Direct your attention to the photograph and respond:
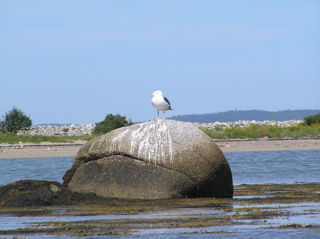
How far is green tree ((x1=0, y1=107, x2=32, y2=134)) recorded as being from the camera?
2119 inches

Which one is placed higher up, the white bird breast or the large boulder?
the white bird breast

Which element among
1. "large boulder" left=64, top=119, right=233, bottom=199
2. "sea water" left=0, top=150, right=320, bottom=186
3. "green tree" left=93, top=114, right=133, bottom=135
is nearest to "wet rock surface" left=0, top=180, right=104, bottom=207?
"large boulder" left=64, top=119, right=233, bottom=199

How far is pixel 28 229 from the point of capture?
1134cm

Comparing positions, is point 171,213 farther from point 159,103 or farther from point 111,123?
point 111,123

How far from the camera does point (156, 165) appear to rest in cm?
1556

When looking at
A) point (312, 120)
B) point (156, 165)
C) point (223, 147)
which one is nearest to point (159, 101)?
point (156, 165)

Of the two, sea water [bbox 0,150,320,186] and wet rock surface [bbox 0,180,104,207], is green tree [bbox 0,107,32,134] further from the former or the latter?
wet rock surface [bbox 0,180,104,207]

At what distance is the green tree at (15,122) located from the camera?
53.8 m

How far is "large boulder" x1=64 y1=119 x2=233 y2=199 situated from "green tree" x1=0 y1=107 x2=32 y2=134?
126 ft

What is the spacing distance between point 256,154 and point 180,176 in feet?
81.2

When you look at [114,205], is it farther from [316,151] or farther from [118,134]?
[316,151]

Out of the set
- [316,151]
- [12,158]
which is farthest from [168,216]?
[316,151]

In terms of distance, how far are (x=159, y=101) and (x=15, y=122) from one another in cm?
4004

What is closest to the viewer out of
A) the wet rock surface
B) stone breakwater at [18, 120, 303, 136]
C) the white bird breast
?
the wet rock surface
